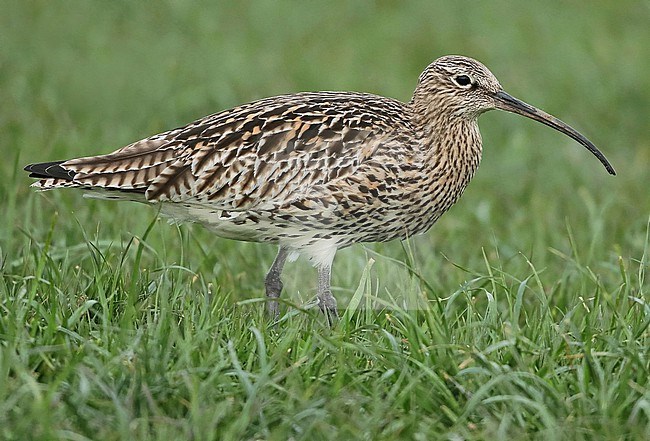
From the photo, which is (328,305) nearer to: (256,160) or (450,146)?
(256,160)

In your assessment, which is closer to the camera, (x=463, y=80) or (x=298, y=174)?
(x=298, y=174)

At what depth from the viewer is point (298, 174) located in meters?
6.63

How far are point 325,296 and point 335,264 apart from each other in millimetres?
1266

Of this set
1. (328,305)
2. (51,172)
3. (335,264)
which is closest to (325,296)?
(328,305)

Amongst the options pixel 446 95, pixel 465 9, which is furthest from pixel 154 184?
pixel 465 9

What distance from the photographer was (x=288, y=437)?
4594 millimetres

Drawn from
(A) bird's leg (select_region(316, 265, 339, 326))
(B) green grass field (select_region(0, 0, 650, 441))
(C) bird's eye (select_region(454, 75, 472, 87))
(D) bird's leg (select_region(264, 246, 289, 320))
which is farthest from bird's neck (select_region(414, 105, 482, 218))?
(D) bird's leg (select_region(264, 246, 289, 320))

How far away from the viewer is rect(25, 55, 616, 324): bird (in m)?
6.60

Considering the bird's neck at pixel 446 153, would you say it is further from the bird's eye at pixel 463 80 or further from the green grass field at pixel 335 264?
the green grass field at pixel 335 264

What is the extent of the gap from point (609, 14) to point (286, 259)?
973 cm

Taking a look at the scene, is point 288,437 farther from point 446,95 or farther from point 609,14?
point 609,14

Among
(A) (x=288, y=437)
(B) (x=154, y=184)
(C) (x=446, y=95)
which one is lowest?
(A) (x=288, y=437)

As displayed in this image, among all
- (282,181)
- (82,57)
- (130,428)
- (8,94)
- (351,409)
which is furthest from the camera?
(82,57)

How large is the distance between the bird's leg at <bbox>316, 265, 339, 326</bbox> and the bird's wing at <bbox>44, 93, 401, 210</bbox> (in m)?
0.48
